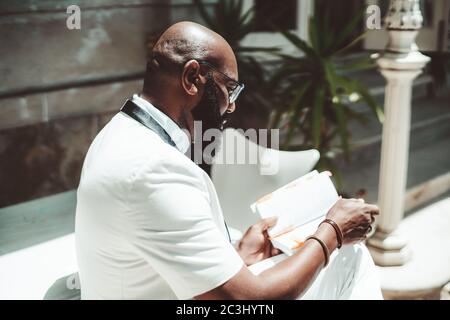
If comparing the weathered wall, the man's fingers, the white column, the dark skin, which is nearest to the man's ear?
the dark skin

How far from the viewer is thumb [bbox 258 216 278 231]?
2061 millimetres

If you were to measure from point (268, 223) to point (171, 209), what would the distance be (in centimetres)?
76

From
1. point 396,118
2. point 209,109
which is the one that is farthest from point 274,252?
point 396,118

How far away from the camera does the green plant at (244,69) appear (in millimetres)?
4301

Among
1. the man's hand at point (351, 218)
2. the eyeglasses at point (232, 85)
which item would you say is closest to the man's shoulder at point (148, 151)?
the eyeglasses at point (232, 85)

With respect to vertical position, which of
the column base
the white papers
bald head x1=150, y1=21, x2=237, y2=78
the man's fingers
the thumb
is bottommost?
the column base

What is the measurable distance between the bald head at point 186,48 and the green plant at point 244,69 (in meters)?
2.64

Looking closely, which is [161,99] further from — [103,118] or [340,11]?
[340,11]

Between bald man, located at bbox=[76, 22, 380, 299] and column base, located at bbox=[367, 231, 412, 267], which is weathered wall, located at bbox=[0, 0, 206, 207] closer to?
column base, located at bbox=[367, 231, 412, 267]

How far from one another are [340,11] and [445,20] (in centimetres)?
175

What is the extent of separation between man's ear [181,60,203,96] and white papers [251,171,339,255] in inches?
22.4

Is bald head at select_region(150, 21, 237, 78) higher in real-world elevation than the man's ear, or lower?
higher

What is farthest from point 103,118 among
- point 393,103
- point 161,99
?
point 161,99
